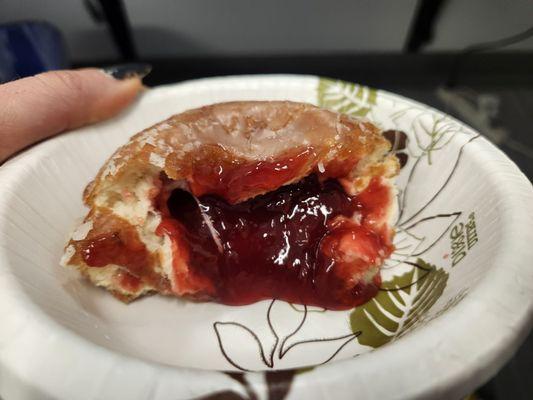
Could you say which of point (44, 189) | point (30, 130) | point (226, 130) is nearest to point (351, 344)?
point (226, 130)

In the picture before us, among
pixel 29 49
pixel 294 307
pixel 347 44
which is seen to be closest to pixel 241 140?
pixel 294 307

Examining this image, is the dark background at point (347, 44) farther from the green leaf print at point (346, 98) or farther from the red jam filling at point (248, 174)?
the red jam filling at point (248, 174)

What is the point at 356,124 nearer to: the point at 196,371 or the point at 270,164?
the point at 270,164

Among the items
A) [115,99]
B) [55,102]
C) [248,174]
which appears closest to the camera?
[248,174]

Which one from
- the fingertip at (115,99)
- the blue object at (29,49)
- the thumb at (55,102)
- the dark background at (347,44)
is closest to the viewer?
the thumb at (55,102)

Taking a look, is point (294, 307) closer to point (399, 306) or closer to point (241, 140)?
point (399, 306)

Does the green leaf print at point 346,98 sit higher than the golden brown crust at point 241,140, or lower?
lower

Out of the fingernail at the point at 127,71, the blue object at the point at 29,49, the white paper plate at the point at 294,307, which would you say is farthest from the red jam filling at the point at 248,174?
the blue object at the point at 29,49
